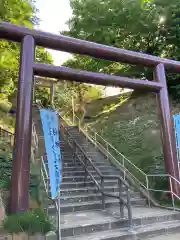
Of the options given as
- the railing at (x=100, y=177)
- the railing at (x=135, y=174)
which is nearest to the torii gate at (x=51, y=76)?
the railing at (x=135, y=174)

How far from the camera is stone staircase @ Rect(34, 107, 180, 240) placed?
5060mm

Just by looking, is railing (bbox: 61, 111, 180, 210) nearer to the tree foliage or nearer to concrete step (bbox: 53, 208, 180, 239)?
concrete step (bbox: 53, 208, 180, 239)

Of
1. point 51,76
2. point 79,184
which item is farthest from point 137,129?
point 51,76

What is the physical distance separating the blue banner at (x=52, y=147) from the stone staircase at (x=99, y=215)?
915 mm

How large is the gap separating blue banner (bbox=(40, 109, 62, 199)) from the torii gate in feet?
1.54

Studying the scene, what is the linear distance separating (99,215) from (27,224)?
86.5 inches

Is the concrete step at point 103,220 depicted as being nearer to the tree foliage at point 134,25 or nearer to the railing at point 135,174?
the railing at point 135,174

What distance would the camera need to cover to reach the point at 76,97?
1859cm

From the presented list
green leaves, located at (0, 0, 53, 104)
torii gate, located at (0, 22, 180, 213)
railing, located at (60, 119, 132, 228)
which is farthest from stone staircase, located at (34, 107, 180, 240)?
green leaves, located at (0, 0, 53, 104)

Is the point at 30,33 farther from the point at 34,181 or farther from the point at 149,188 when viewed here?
the point at 149,188

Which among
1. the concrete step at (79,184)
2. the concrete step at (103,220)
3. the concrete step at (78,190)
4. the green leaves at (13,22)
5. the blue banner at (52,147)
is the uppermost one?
the green leaves at (13,22)

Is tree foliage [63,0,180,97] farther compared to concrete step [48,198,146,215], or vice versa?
tree foliage [63,0,180,97]

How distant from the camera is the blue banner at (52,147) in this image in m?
4.91

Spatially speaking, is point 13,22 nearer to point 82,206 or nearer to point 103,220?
point 82,206
